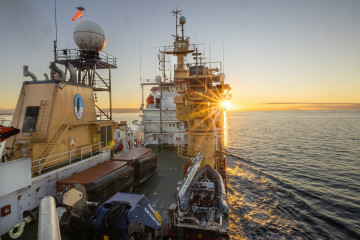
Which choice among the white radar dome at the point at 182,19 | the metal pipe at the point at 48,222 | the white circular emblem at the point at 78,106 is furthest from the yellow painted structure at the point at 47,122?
the white radar dome at the point at 182,19

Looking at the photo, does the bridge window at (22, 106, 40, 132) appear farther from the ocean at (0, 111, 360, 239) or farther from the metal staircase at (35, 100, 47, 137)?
the ocean at (0, 111, 360, 239)

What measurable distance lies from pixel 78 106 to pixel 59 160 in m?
4.30

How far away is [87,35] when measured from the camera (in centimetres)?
1827

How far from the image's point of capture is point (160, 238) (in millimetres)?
8008

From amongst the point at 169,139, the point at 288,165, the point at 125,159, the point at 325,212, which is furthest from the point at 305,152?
the point at 125,159

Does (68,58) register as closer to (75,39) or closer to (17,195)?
(75,39)

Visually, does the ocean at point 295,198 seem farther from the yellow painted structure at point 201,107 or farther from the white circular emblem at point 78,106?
the white circular emblem at point 78,106

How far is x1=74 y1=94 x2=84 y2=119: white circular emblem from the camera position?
49.7 ft

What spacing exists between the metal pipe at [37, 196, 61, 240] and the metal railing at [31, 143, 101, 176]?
9.77 m

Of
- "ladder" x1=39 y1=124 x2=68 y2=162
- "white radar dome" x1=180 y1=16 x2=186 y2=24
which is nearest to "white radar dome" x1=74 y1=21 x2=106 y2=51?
"ladder" x1=39 y1=124 x2=68 y2=162

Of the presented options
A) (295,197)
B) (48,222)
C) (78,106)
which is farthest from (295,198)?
(48,222)

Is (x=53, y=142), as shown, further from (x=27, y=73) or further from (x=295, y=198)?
(x=295, y=198)

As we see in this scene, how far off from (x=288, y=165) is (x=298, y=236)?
63.2 ft

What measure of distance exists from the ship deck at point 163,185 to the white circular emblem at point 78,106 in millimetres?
7393
